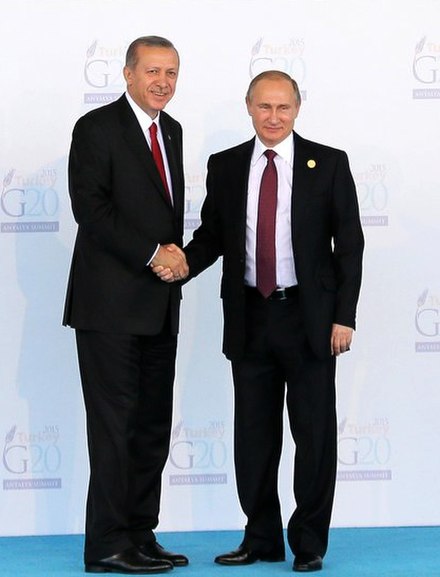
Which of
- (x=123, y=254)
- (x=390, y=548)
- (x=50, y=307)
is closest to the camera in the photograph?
(x=123, y=254)

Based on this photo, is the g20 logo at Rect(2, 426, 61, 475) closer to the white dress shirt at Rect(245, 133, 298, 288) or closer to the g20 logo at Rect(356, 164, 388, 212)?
the white dress shirt at Rect(245, 133, 298, 288)

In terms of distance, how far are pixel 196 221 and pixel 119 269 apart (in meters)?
0.90

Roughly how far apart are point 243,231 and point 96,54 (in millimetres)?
1088

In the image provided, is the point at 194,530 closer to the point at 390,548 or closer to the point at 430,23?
the point at 390,548

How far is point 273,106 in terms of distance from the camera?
407 cm

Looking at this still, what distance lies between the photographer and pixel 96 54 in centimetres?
482

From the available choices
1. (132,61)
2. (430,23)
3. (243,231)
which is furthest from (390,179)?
(132,61)

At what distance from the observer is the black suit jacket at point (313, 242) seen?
13.5 feet

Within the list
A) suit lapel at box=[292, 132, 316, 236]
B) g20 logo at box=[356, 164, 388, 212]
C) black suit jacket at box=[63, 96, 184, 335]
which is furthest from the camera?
g20 logo at box=[356, 164, 388, 212]

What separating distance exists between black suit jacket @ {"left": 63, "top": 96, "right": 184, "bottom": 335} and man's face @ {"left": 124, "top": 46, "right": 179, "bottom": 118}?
0.28ft

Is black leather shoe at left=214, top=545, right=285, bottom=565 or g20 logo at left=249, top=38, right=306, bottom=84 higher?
g20 logo at left=249, top=38, right=306, bottom=84

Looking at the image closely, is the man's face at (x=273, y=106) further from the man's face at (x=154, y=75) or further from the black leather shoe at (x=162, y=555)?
the black leather shoe at (x=162, y=555)

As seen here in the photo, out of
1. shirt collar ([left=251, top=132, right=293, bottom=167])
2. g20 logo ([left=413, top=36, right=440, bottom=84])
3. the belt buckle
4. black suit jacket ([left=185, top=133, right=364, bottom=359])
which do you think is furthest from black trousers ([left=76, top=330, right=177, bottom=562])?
g20 logo ([left=413, top=36, right=440, bottom=84])

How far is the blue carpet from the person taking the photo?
419 cm
